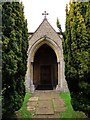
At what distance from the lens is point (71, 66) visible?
8930mm

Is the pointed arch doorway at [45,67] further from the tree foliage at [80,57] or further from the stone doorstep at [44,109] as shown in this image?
the tree foliage at [80,57]

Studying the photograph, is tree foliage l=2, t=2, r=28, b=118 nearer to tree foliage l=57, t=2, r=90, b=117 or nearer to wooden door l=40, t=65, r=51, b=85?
tree foliage l=57, t=2, r=90, b=117

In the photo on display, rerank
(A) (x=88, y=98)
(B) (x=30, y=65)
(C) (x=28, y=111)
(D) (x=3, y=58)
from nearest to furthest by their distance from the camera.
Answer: (D) (x=3, y=58) → (A) (x=88, y=98) → (C) (x=28, y=111) → (B) (x=30, y=65)

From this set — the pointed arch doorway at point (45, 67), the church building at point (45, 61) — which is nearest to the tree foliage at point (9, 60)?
the church building at point (45, 61)

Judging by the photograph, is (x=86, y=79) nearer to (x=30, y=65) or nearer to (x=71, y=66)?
(x=71, y=66)

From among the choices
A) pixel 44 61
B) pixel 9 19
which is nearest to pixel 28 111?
pixel 9 19

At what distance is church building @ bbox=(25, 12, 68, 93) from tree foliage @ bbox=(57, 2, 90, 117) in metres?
10.2

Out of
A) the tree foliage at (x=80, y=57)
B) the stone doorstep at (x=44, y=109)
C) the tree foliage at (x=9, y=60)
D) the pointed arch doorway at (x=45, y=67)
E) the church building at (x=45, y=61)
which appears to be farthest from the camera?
the pointed arch doorway at (x=45, y=67)

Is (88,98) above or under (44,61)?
under

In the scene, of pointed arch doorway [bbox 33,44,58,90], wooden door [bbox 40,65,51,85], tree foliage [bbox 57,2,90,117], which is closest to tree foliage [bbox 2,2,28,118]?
tree foliage [bbox 57,2,90,117]

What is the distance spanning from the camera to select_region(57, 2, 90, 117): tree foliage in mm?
8188

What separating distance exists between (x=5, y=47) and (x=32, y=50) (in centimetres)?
1168

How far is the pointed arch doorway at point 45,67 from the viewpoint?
2234 cm

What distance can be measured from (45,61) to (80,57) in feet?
45.9
